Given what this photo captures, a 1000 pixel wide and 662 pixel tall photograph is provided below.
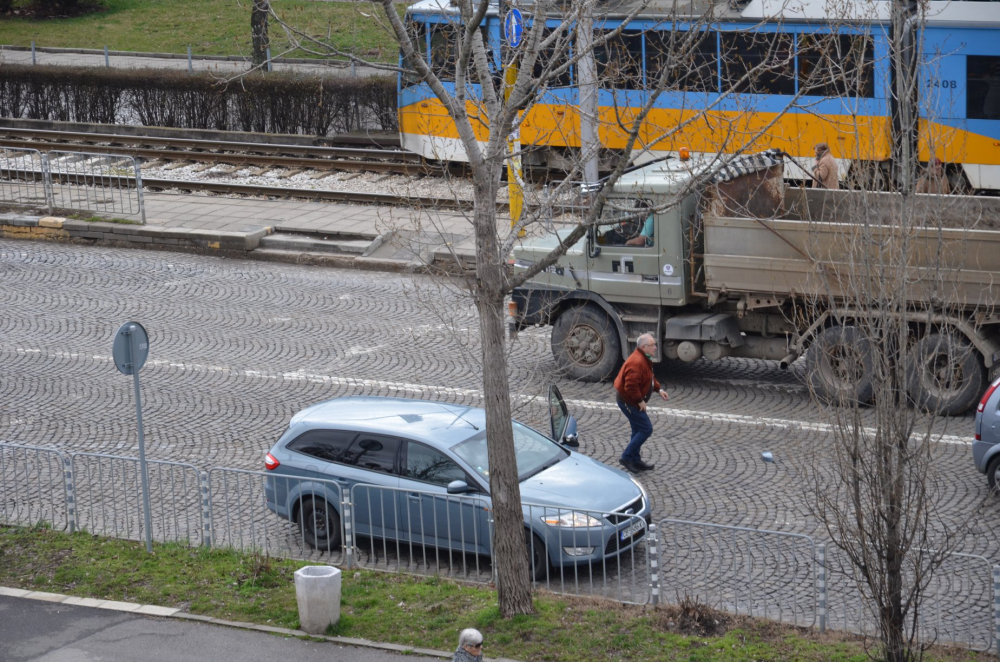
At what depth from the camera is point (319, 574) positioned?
28.4 feet

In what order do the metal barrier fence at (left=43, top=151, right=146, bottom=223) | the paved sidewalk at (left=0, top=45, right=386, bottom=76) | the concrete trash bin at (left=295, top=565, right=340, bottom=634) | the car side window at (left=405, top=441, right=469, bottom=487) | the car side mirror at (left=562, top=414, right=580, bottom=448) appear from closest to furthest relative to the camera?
the concrete trash bin at (left=295, top=565, right=340, bottom=634) → the car side window at (left=405, top=441, right=469, bottom=487) → the car side mirror at (left=562, top=414, right=580, bottom=448) → the metal barrier fence at (left=43, top=151, right=146, bottom=223) → the paved sidewalk at (left=0, top=45, right=386, bottom=76)

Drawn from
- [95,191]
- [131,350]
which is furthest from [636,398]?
[95,191]

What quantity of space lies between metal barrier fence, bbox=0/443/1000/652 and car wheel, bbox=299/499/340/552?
0.01 m

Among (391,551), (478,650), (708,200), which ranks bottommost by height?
(391,551)

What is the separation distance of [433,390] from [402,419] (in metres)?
3.98

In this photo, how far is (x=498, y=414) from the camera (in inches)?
320

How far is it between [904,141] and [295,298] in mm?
12957

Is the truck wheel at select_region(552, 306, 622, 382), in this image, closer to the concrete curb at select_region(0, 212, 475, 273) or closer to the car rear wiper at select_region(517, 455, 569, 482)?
the car rear wiper at select_region(517, 455, 569, 482)

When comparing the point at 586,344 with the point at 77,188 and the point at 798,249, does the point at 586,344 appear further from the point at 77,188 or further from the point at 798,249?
the point at 77,188

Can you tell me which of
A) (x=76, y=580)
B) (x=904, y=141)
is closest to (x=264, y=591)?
(x=76, y=580)

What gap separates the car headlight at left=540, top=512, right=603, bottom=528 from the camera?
31.1 feet

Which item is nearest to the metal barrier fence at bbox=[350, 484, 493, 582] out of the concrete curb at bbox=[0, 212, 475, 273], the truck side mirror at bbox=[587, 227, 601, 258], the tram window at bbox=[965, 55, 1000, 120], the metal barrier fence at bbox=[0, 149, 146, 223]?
the truck side mirror at bbox=[587, 227, 601, 258]

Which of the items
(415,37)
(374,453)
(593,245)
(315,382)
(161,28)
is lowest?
(315,382)

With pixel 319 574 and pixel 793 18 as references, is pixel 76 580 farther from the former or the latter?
pixel 793 18
